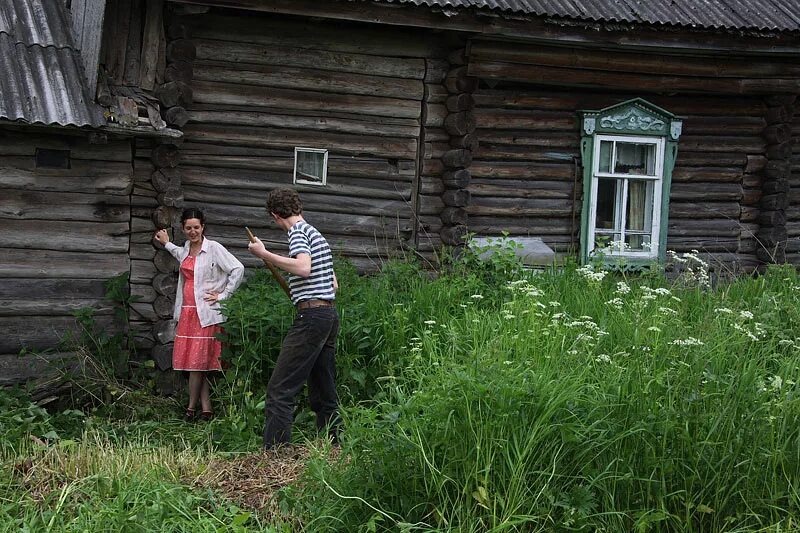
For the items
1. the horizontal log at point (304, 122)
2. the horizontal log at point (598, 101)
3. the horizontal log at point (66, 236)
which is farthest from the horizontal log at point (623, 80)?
the horizontal log at point (66, 236)

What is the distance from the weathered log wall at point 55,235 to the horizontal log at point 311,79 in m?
1.13

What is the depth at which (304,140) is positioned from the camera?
8945 millimetres

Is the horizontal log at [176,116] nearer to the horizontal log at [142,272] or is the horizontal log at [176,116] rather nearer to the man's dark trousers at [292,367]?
the horizontal log at [142,272]

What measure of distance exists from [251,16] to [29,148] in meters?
2.33

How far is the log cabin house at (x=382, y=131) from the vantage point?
7848mm

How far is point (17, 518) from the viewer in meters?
4.89

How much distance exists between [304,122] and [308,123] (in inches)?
1.6

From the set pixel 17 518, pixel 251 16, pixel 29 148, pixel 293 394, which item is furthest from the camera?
pixel 251 16

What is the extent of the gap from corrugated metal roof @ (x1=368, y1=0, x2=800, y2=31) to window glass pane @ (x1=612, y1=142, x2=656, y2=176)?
1477 millimetres

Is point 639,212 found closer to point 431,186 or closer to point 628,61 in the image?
point 628,61

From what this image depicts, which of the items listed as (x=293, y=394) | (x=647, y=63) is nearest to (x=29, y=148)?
(x=293, y=394)

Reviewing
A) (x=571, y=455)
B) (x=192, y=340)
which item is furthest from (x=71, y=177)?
(x=571, y=455)

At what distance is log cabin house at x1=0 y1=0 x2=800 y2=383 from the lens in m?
7.85

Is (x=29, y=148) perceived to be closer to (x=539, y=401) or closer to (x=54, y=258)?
(x=54, y=258)
